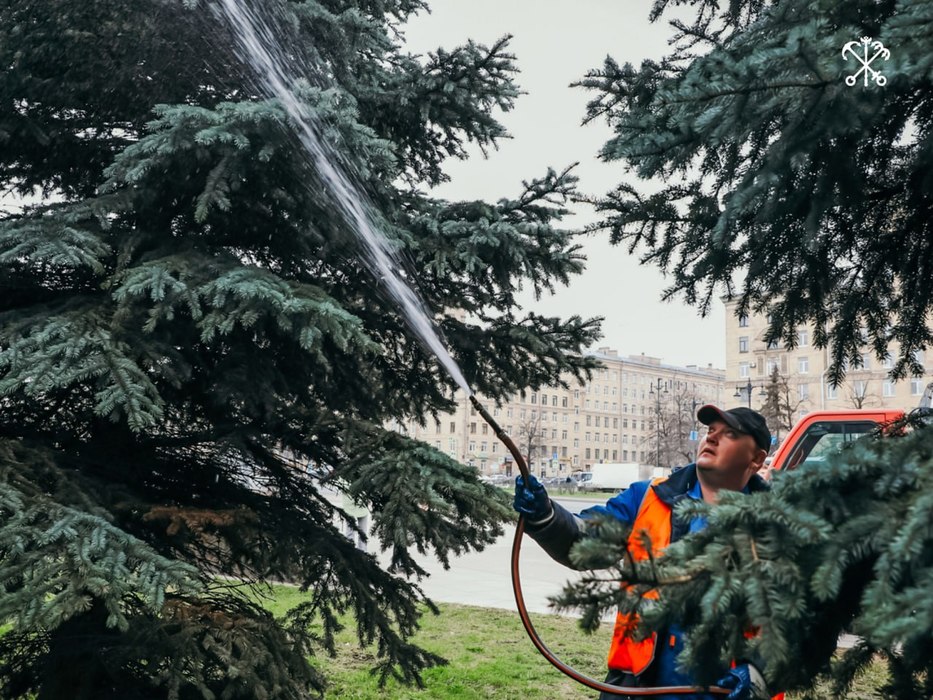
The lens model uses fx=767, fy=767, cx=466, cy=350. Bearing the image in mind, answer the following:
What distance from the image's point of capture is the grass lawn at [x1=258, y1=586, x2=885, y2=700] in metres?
6.62

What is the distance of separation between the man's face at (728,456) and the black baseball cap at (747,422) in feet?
0.06

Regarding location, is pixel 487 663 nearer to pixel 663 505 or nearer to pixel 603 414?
pixel 663 505

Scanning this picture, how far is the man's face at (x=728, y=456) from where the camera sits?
3229 millimetres

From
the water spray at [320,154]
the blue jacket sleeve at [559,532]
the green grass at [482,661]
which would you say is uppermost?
the water spray at [320,154]

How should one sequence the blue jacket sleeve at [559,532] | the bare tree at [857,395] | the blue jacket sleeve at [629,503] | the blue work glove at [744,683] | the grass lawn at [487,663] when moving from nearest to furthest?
the blue work glove at [744,683] → the blue jacket sleeve at [559,532] → the blue jacket sleeve at [629,503] → the grass lawn at [487,663] → the bare tree at [857,395]

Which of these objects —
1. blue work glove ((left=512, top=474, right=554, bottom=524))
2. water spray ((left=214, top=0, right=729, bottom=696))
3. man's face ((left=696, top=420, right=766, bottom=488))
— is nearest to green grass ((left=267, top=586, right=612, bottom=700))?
water spray ((left=214, top=0, right=729, bottom=696))

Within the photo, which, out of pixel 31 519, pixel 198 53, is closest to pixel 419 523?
pixel 31 519

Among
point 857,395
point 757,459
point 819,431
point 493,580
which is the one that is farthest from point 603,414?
point 757,459

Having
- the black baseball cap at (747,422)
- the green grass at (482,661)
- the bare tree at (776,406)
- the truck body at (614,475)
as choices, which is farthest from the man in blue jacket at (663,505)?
the truck body at (614,475)

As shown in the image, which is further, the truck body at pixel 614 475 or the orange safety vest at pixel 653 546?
the truck body at pixel 614 475

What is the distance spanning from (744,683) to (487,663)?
546cm

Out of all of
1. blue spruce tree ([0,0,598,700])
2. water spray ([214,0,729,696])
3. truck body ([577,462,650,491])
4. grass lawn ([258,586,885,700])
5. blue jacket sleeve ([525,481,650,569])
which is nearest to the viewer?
blue jacket sleeve ([525,481,650,569])

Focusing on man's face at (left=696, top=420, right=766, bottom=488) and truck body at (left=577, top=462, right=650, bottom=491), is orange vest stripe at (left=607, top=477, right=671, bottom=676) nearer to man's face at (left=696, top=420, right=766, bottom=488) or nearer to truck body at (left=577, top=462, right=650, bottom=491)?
man's face at (left=696, top=420, right=766, bottom=488)

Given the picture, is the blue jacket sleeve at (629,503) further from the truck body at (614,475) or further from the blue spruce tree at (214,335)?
the truck body at (614,475)
